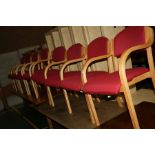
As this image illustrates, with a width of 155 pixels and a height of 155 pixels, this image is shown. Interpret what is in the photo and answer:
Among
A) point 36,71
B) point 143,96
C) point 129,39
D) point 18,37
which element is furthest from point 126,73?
point 18,37

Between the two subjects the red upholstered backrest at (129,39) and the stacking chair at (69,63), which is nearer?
the red upholstered backrest at (129,39)

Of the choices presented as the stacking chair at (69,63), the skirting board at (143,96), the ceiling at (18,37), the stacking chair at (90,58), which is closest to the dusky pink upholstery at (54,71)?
the stacking chair at (69,63)

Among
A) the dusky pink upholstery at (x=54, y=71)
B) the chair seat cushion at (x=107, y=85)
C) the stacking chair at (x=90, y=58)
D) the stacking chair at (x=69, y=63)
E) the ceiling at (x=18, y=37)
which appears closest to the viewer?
the chair seat cushion at (x=107, y=85)

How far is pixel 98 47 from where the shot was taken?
237 cm

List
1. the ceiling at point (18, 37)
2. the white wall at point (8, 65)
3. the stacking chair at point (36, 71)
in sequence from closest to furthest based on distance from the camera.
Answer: the stacking chair at point (36, 71) < the white wall at point (8, 65) < the ceiling at point (18, 37)

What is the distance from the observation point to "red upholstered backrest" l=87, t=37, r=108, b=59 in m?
2.27

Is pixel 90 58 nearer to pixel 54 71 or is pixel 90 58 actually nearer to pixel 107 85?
pixel 107 85

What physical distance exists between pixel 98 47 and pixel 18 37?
572 centimetres

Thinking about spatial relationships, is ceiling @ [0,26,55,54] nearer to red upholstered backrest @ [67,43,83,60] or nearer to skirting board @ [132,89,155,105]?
red upholstered backrest @ [67,43,83,60]

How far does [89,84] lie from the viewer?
1783mm

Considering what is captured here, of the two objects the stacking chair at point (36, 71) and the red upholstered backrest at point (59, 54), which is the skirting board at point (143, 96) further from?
the stacking chair at point (36, 71)

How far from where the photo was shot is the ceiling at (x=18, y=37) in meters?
7.29
